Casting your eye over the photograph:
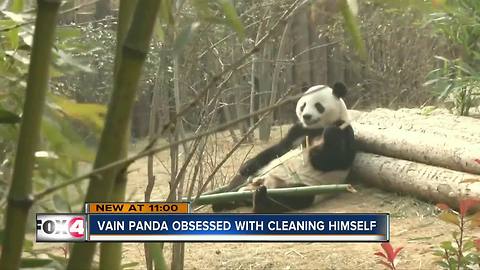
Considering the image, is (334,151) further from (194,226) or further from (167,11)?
(167,11)

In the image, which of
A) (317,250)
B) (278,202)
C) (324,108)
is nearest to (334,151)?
(324,108)

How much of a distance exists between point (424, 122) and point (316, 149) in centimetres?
68

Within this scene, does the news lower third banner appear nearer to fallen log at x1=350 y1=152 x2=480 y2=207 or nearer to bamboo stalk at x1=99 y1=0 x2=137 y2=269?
bamboo stalk at x1=99 y1=0 x2=137 y2=269

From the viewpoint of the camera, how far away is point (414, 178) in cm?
324

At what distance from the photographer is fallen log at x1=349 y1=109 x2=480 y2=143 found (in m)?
3.46

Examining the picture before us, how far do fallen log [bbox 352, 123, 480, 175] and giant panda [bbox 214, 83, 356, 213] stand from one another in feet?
0.62

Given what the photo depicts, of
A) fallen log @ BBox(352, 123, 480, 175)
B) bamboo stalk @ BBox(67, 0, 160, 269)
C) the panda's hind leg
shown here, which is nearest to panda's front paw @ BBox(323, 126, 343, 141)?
fallen log @ BBox(352, 123, 480, 175)

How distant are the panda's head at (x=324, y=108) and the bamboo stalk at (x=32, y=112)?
2.85 m

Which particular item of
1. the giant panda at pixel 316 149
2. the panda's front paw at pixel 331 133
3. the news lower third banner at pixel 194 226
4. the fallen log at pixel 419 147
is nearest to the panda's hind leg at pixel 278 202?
the giant panda at pixel 316 149

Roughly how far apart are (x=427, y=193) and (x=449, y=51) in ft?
4.57

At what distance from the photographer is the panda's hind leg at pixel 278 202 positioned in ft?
8.77

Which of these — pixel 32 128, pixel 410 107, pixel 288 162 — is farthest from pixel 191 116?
pixel 32 128

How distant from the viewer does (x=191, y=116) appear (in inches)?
107

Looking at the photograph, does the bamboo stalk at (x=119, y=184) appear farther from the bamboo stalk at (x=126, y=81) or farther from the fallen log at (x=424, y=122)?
the fallen log at (x=424, y=122)
